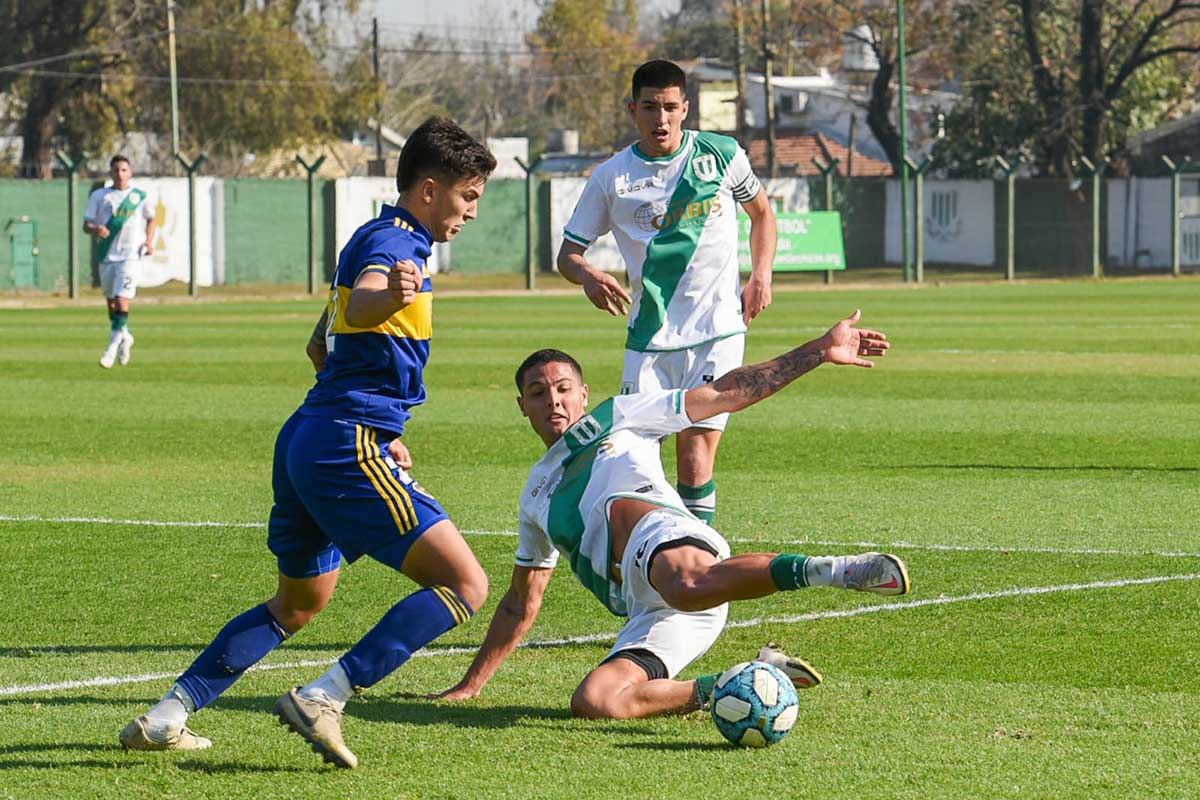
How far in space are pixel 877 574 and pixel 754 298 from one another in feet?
10.8

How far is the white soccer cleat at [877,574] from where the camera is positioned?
499 cm

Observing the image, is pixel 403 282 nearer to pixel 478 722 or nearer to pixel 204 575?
pixel 478 722

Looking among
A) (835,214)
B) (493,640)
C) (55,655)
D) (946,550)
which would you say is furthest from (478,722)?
(835,214)

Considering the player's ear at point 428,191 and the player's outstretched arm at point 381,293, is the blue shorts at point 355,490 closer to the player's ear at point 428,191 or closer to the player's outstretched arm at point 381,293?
the player's outstretched arm at point 381,293

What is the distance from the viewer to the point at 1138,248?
50.3 m

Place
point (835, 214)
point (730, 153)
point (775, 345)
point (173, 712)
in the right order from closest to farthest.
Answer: point (173, 712)
point (730, 153)
point (775, 345)
point (835, 214)

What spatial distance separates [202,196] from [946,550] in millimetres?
33958

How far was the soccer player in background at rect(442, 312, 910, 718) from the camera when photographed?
5.58 m

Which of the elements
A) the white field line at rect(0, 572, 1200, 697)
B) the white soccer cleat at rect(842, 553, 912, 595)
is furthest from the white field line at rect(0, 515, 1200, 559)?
the white soccer cleat at rect(842, 553, 912, 595)

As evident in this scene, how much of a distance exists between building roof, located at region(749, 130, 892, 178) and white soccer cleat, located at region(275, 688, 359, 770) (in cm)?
7262

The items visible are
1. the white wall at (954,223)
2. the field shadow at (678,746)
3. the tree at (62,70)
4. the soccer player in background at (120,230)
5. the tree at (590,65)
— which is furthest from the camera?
the tree at (590,65)

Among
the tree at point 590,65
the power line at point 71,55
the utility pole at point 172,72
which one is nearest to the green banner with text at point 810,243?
the utility pole at point 172,72

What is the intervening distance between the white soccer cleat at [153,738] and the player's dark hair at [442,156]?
1.66 meters

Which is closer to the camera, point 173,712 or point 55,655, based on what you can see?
point 173,712
